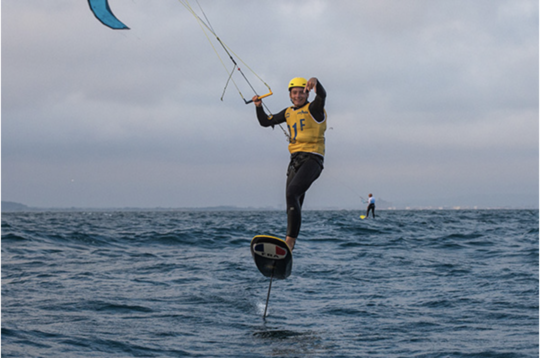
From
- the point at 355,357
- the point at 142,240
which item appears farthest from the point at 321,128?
the point at 142,240

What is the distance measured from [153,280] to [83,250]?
9376 mm

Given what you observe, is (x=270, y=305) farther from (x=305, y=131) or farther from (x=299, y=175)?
(x=305, y=131)

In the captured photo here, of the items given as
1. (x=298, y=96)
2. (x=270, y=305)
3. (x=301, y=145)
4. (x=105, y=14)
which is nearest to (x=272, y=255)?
(x=301, y=145)

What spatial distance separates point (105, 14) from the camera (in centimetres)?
850

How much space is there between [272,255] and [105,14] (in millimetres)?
4722

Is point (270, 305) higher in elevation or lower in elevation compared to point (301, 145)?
lower

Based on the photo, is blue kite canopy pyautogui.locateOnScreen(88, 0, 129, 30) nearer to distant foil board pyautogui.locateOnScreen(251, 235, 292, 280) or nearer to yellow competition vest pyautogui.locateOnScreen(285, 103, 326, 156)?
yellow competition vest pyautogui.locateOnScreen(285, 103, 326, 156)

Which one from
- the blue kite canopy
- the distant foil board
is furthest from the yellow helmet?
the blue kite canopy

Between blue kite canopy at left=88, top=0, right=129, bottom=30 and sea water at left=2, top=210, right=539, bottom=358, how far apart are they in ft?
17.3

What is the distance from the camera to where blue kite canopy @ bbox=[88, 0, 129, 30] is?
27.5ft

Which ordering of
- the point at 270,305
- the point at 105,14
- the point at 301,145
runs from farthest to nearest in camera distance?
the point at 270,305
the point at 301,145
the point at 105,14

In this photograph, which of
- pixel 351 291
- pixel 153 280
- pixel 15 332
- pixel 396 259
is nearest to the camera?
pixel 15 332

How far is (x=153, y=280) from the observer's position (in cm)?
1584

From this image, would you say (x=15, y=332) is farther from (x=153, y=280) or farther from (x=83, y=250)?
(x=83, y=250)
